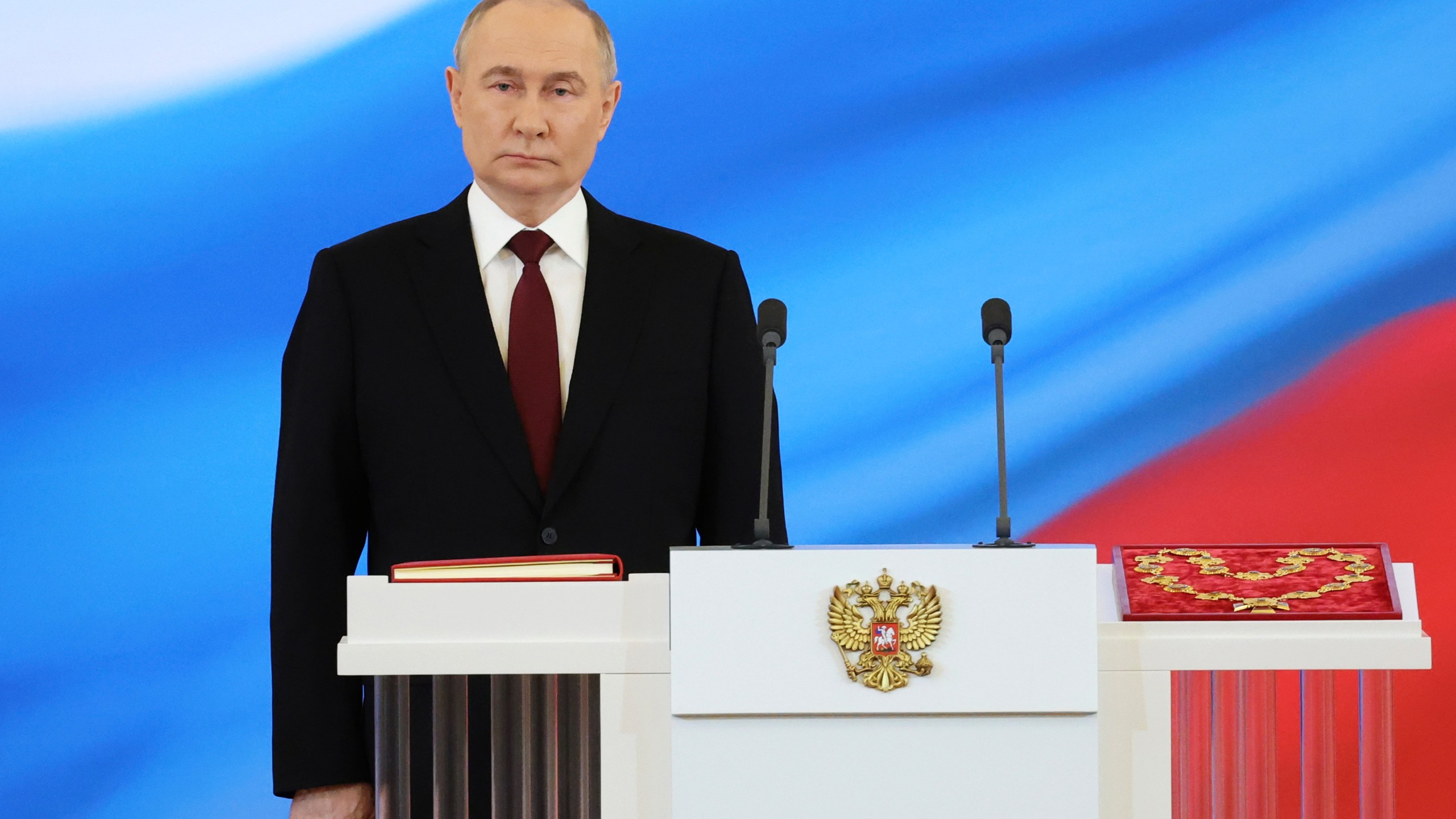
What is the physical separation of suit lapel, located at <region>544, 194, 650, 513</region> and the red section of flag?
1550 millimetres

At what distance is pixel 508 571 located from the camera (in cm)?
173

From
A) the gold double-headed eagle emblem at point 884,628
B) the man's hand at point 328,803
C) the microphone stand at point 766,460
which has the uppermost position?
the microphone stand at point 766,460

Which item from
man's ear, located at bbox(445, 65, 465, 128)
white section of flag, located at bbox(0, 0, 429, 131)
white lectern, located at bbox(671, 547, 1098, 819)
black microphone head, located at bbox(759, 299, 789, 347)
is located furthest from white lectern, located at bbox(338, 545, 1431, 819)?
white section of flag, located at bbox(0, 0, 429, 131)

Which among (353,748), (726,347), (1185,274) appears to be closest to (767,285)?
(1185,274)

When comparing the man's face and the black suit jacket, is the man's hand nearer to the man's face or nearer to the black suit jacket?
the black suit jacket

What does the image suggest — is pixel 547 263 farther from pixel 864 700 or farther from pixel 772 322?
pixel 864 700

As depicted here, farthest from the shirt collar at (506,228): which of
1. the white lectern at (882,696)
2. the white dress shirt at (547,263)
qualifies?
the white lectern at (882,696)

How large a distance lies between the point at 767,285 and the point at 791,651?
2023 millimetres

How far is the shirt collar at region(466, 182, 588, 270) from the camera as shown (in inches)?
88.8

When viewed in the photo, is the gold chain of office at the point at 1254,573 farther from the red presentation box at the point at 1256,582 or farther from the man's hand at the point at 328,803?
the man's hand at the point at 328,803

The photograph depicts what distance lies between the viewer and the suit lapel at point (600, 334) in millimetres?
2113

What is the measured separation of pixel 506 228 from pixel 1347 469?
211cm

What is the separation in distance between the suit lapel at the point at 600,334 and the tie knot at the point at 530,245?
0.07 metres

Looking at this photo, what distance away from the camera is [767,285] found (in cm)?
356
